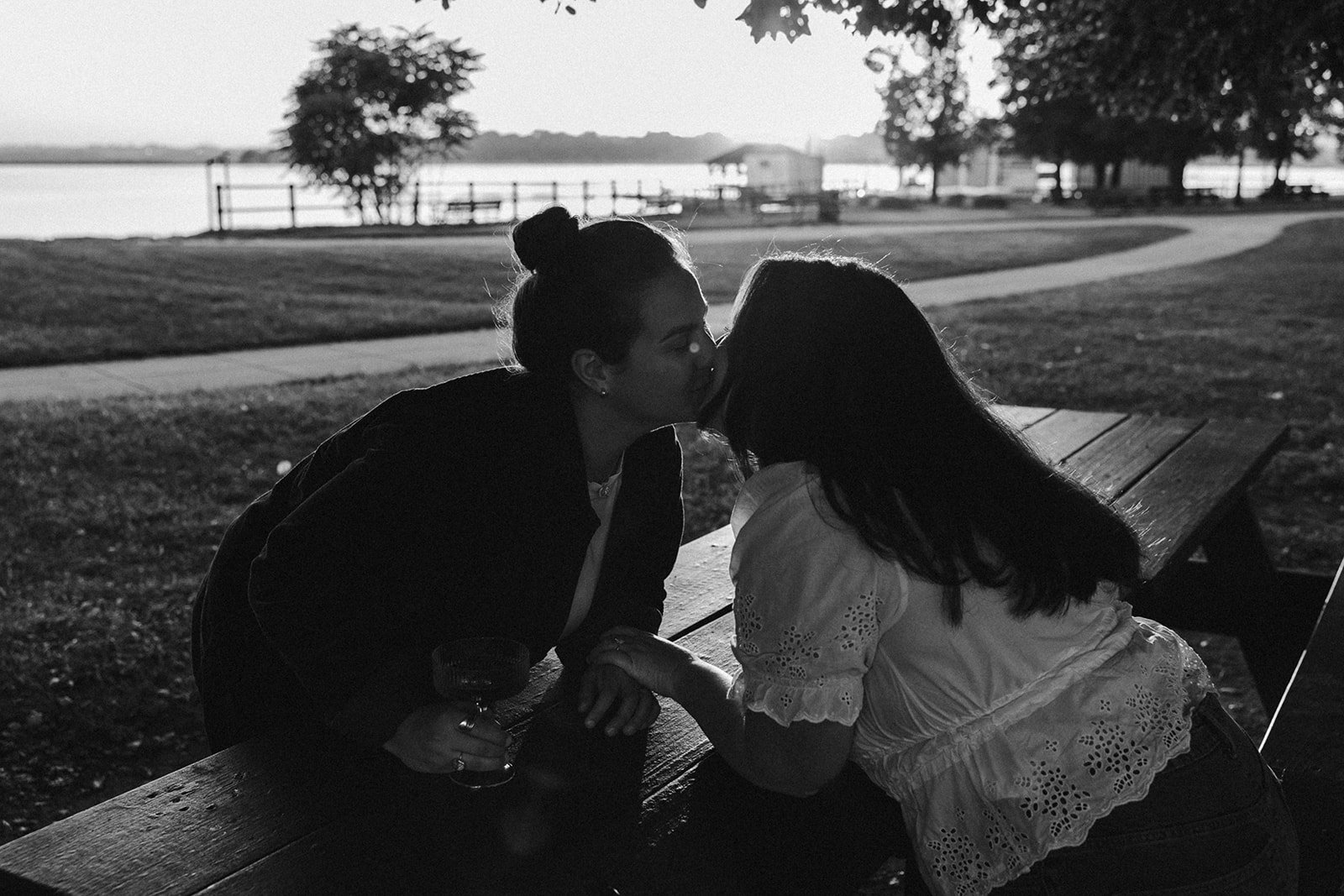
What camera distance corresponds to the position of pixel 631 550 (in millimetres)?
2375

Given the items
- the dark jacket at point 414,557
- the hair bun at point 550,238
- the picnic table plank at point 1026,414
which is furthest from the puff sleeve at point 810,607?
the picnic table plank at point 1026,414

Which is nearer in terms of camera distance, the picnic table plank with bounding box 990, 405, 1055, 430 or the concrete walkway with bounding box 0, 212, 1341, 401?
the picnic table plank with bounding box 990, 405, 1055, 430

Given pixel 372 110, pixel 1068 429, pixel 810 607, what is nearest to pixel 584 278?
pixel 810 607

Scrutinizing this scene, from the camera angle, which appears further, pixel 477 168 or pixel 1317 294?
pixel 477 168

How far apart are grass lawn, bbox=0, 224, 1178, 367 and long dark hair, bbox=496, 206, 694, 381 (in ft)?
14.0

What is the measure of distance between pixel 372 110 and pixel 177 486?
24129 millimetres

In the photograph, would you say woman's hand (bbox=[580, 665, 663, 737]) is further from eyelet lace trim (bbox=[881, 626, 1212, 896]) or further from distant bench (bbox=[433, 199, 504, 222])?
distant bench (bbox=[433, 199, 504, 222])

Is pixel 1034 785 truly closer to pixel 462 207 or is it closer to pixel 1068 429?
pixel 1068 429

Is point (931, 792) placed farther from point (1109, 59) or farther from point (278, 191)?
point (278, 191)

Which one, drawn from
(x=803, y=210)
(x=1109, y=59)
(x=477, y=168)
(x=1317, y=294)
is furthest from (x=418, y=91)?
(x=477, y=168)

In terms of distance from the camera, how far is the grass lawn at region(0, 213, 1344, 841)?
4.04 m

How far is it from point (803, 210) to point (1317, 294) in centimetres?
1885

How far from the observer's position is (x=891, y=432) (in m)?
1.72

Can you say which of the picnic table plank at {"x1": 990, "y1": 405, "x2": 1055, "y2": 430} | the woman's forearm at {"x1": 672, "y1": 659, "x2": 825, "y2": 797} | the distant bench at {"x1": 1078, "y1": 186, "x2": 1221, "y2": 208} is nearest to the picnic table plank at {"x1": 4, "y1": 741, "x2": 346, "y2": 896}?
the woman's forearm at {"x1": 672, "y1": 659, "x2": 825, "y2": 797}
